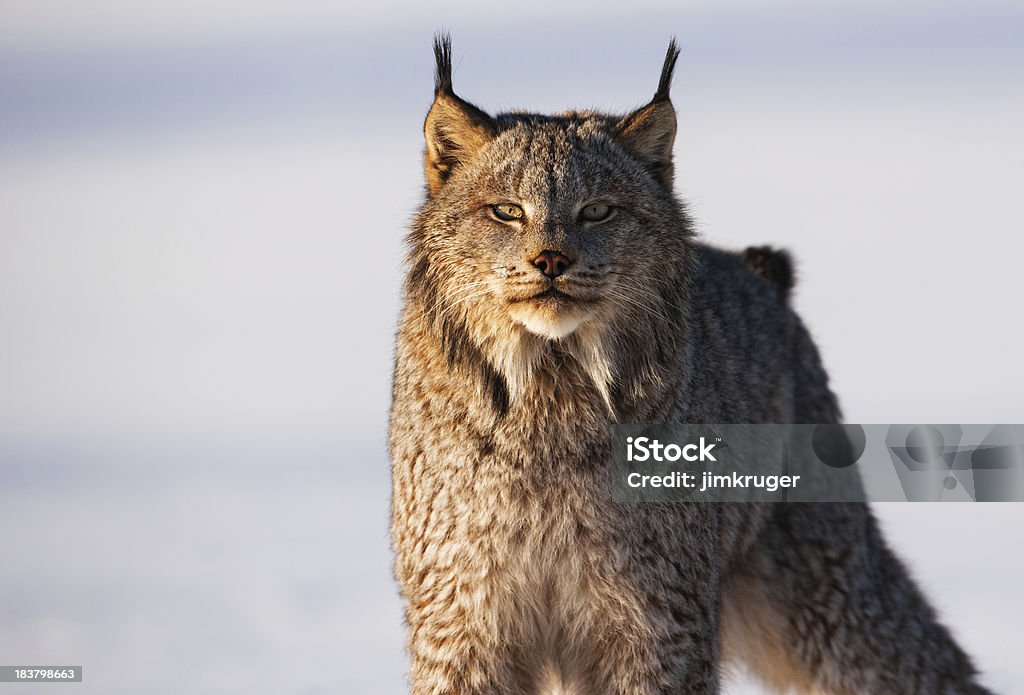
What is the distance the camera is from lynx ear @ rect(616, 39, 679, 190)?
7.29m

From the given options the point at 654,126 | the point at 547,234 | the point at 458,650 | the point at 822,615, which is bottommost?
the point at 822,615

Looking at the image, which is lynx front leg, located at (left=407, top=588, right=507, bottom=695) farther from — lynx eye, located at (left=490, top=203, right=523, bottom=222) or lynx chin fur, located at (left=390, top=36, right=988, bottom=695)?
lynx eye, located at (left=490, top=203, right=523, bottom=222)

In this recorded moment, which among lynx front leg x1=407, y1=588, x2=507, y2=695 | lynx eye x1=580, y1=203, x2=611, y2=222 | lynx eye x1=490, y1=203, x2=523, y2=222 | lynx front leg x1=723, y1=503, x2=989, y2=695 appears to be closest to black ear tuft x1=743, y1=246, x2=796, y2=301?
lynx front leg x1=723, y1=503, x2=989, y2=695

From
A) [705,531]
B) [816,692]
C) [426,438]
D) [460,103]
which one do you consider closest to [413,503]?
[426,438]

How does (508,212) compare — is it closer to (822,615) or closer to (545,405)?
(545,405)

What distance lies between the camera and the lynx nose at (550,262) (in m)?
6.56

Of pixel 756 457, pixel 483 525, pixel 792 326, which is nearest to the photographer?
pixel 483 525

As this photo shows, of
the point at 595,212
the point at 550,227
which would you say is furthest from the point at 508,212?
the point at 595,212

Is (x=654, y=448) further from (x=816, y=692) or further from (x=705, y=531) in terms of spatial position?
(x=816, y=692)

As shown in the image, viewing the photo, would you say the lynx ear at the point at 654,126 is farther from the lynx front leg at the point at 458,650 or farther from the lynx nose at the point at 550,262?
the lynx front leg at the point at 458,650

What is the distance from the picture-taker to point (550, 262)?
21.5 ft

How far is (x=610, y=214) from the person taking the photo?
22.9 feet

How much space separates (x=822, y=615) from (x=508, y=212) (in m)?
3.25

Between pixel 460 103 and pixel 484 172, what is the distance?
0.35 metres
